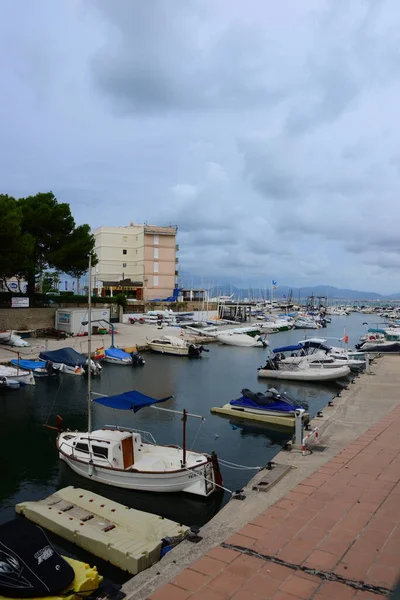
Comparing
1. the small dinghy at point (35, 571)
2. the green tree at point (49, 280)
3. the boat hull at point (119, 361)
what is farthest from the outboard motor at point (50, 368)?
the green tree at point (49, 280)

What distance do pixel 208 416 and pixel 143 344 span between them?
24454 mm

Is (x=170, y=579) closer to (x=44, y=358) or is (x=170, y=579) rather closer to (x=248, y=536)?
(x=248, y=536)

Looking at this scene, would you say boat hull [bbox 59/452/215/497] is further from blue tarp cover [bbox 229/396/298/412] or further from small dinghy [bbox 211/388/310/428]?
blue tarp cover [bbox 229/396/298/412]

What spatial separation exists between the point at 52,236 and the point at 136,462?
39.3 metres

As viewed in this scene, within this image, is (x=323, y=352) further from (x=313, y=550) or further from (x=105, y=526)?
(x=313, y=550)

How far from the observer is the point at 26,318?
4731 cm

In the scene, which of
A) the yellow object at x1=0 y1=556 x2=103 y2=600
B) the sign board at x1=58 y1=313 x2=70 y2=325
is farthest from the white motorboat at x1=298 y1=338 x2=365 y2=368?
the yellow object at x1=0 y1=556 x2=103 y2=600

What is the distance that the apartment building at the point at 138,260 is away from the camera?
93.4 metres

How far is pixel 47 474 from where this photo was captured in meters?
16.3

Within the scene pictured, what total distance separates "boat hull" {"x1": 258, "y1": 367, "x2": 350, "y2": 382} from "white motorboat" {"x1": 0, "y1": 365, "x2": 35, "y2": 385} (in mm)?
17265

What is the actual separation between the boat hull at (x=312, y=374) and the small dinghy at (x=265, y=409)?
30.0 ft

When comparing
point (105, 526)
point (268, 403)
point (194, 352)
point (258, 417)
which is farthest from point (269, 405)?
point (194, 352)

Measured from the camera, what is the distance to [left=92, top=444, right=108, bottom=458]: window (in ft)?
49.4

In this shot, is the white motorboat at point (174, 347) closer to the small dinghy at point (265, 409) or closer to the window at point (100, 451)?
the small dinghy at point (265, 409)
